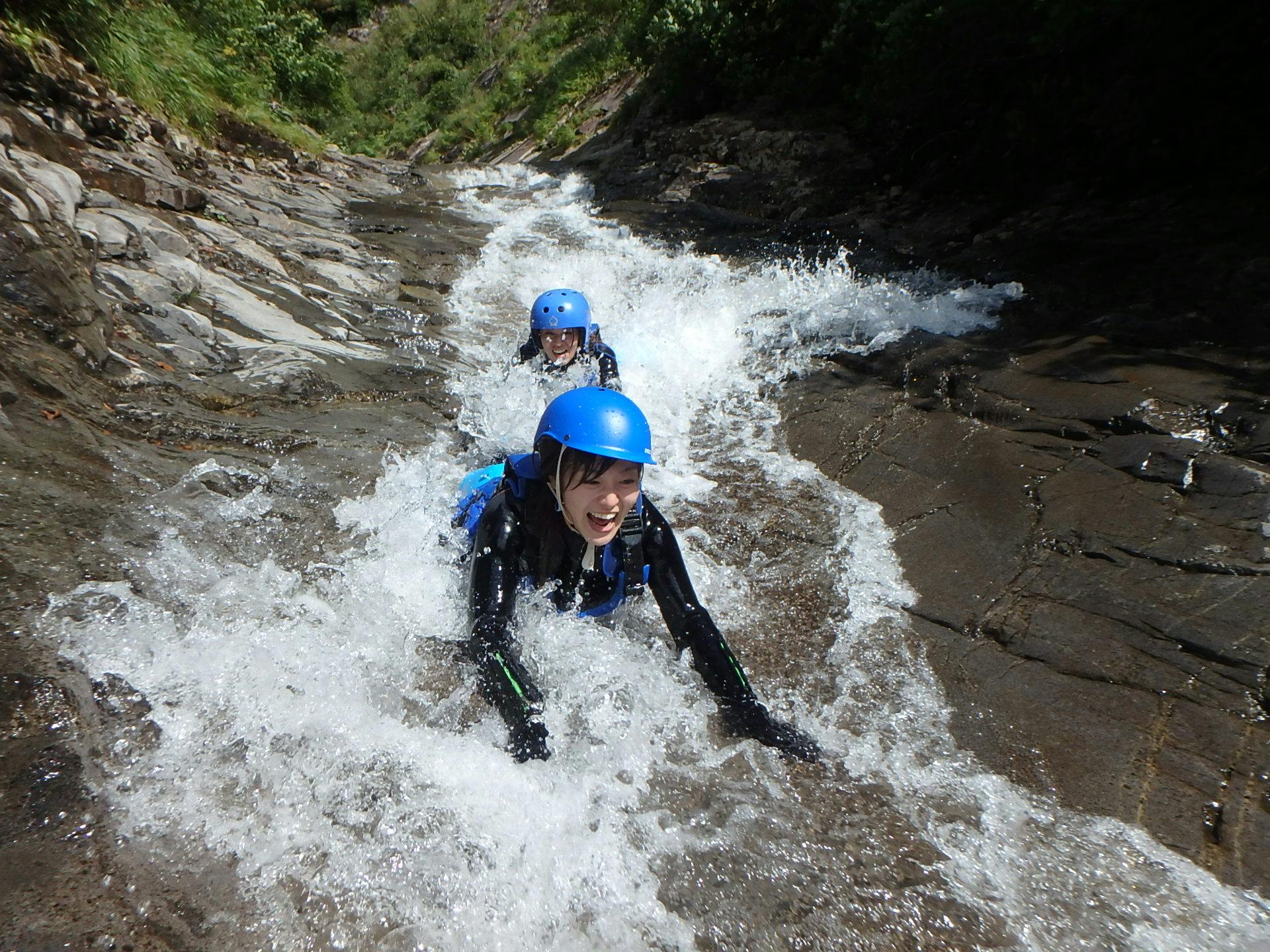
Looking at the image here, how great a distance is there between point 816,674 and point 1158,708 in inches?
47.6

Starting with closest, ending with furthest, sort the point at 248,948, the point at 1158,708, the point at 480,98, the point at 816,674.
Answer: the point at 248,948 < the point at 1158,708 < the point at 816,674 < the point at 480,98

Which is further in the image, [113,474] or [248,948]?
[113,474]

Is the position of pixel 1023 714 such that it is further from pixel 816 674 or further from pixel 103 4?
pixel 103 4

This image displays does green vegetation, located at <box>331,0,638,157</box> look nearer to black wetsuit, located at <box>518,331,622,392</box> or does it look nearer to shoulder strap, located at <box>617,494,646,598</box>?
black wetsuit, located at <box>518,331,622,392</box>

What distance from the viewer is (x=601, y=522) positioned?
9.12 feet

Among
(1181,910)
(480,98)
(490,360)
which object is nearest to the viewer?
(1181,910)

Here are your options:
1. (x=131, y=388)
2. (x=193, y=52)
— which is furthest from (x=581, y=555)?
(x=193, y=52)

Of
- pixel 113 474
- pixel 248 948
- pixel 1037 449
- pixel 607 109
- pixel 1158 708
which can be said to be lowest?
pixel 248 948

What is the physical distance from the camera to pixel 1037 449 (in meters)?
4.44

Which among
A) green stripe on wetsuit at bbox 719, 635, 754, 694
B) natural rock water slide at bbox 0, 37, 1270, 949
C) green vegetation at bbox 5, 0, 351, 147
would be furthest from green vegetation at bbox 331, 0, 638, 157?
green stripe on wetsuit at bbox 719, 635, 754, 694

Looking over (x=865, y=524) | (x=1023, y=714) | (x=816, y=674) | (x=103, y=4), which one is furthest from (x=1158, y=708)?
(x=103, y=4)

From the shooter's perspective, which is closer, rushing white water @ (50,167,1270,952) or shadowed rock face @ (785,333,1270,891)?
rushing white water @ (50,167,1270,952)

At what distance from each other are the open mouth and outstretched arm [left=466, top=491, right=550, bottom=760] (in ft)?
0.86

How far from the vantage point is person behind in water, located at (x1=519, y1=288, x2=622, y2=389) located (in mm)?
5602
